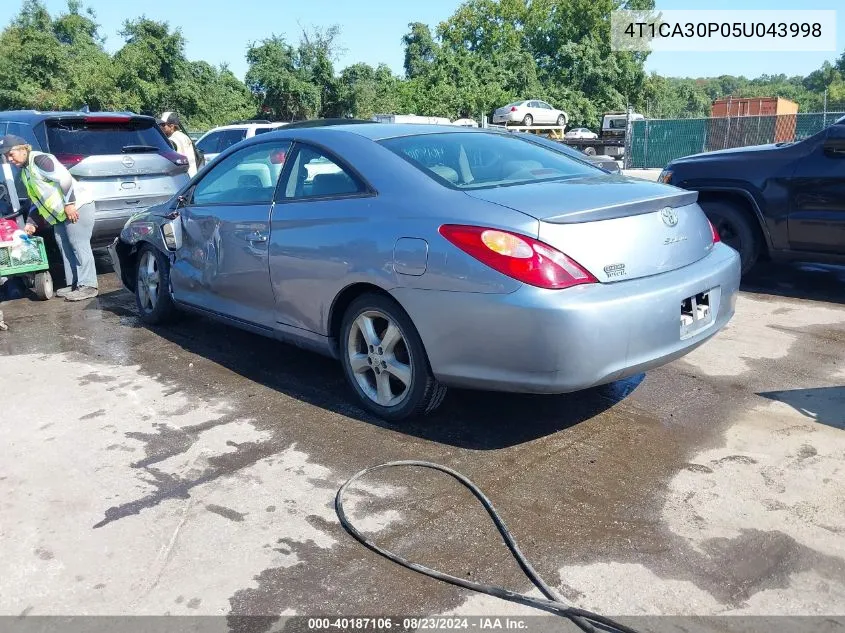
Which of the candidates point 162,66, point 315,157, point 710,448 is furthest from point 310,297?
point 162,66

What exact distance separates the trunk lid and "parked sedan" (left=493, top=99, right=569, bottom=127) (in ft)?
111

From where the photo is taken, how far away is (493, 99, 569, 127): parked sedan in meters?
36.6

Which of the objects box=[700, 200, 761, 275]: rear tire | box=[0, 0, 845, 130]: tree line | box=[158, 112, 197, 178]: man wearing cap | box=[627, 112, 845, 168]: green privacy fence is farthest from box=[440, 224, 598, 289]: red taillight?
box=[0, 0, 845, 130]: tree line

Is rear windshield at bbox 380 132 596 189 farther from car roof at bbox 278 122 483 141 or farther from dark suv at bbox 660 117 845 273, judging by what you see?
dark suv at bbox 660 117 845 273

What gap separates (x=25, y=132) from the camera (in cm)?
801

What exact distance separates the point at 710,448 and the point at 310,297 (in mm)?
2261

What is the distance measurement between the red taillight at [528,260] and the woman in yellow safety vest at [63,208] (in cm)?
529

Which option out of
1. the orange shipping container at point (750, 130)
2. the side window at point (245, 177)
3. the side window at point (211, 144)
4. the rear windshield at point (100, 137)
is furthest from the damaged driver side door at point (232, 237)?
the orange shipping container at point (750, 130)

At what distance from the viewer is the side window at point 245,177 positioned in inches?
182

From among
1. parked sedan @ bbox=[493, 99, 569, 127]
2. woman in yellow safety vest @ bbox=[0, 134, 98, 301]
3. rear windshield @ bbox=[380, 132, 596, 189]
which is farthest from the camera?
parked sedan @ bbox=[493, 99, 569, 127]

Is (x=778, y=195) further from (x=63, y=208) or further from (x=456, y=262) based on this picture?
(x=63, y=208)

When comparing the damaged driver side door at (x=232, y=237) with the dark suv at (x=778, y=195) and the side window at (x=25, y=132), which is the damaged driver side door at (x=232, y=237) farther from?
the dark suv at (x=778, y=195)

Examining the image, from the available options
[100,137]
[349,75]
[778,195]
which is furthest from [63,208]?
[349,75]

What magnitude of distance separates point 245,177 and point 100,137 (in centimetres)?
416
